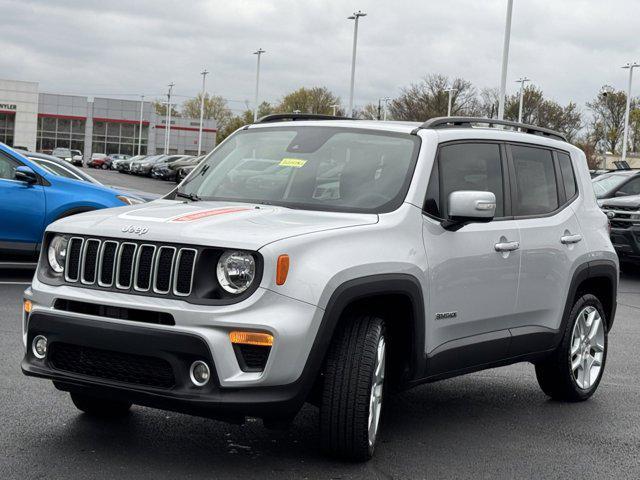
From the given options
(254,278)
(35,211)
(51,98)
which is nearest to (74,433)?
(254,278)

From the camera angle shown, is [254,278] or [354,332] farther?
[354,332]

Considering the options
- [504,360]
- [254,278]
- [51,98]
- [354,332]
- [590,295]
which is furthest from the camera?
[51,98]

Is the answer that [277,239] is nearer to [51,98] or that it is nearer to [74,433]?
[74,433]

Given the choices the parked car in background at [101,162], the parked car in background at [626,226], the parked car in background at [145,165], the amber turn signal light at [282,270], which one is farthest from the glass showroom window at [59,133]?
the amber turn signal light at [282,270]

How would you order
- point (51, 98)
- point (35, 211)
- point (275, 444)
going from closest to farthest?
1. point (275, 444)
2. point (35, 211)
3. point (51, 98)

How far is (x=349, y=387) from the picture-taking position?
4938 millimetres

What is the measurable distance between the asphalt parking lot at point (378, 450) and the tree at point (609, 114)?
75.9 meters

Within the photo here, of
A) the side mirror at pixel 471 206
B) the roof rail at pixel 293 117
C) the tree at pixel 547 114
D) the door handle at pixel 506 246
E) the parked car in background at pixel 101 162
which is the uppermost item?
the tree at pixel 547 114

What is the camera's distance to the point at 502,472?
5305 mm

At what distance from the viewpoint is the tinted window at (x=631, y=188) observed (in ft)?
57.4

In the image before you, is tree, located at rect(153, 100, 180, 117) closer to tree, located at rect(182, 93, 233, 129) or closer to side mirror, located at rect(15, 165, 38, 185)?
tree, located at rect(182, 93, 233, 129)

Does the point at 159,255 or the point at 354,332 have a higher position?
the point at 159,255

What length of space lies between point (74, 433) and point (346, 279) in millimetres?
1787

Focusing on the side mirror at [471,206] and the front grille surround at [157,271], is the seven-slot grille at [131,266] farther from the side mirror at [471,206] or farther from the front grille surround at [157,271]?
the side mirror at [471,206]
